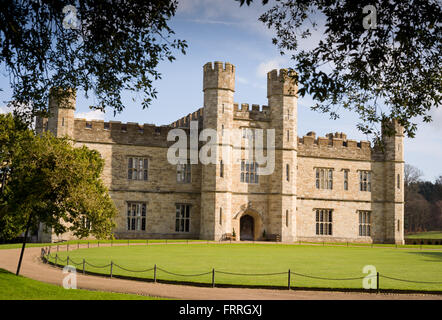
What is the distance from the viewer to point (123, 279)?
1384cm

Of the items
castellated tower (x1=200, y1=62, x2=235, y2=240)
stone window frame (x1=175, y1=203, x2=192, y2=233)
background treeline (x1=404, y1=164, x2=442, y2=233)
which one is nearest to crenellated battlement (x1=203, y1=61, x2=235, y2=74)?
castellated tower (x1=200, y1=62, x2=235, y2=240)

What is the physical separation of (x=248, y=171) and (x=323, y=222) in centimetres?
764

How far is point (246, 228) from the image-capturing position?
35.4 meters

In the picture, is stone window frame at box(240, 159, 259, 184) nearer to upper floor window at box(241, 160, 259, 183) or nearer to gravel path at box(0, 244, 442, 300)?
upper floor window at box(241, 160, 259, 183)

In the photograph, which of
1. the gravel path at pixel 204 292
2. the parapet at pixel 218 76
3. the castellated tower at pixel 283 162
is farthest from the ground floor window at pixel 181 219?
the gravel path at pixel 204 292

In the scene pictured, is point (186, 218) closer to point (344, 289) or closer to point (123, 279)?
point (123, 279)

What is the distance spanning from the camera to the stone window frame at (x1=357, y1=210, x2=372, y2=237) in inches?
1494

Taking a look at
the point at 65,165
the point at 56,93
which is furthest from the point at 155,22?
the point at 65,165

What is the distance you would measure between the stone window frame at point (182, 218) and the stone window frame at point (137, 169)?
317 cm

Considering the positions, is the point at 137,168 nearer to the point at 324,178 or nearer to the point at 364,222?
the point at 324,178

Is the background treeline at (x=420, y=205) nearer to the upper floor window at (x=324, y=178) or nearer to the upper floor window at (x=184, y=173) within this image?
the upper floor window at (x=324, y=178)

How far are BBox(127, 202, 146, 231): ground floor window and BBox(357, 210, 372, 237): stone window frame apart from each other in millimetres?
17286

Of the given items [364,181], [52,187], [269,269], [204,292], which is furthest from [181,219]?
[204,292]
